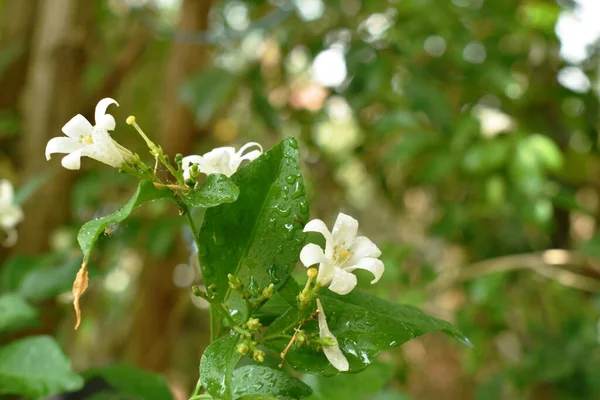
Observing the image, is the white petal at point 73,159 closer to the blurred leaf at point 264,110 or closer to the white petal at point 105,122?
the white petal at point 105,122

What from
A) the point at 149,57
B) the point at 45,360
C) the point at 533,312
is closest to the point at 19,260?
the point at 45,360

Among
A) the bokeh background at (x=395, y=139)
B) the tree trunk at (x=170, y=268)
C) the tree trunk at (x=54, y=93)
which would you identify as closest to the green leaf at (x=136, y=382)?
the bokeh background at (x=395, y=139)

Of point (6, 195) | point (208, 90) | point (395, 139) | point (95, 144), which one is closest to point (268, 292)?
point (95, 144)

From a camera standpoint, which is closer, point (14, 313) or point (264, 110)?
point (14, 313)

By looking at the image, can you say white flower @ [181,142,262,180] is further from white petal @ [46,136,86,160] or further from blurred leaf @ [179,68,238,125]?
blurred leaf @ [179,68,238,125]

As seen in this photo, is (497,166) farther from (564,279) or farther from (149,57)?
(149,57)

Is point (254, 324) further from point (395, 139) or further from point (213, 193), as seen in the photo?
point (395, 139)
